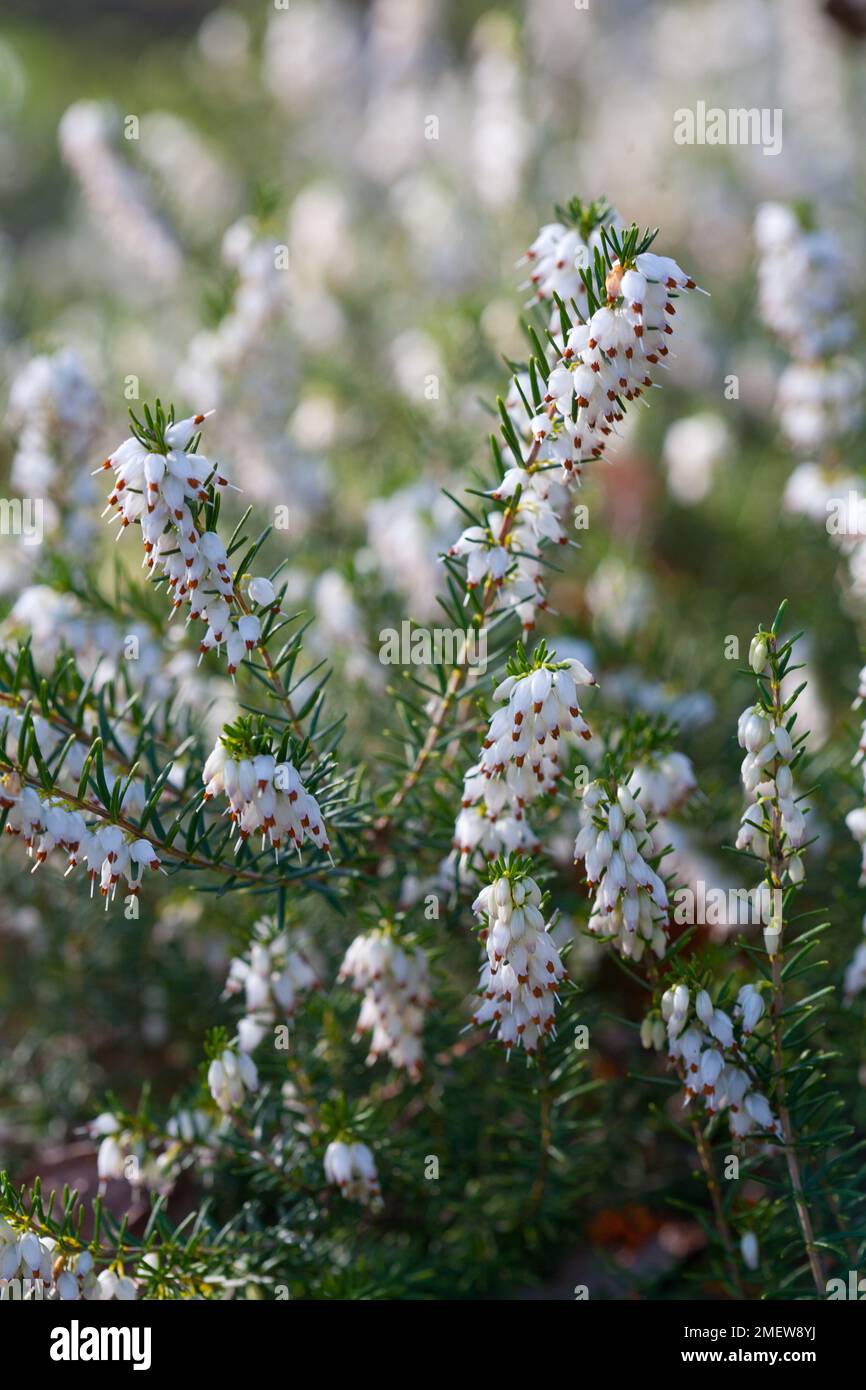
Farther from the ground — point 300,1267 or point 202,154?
point 202,154

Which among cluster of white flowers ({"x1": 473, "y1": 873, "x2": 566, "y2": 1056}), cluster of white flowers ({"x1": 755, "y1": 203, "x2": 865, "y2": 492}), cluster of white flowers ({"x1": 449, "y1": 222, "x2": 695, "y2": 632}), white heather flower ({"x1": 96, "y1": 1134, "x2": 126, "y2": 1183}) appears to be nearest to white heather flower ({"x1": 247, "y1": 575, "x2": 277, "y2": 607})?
cluster of white flowers ({"x1": 449, "y1": 222, "x2": 695, "y2": 632})

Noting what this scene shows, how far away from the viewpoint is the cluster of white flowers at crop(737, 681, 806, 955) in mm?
2256

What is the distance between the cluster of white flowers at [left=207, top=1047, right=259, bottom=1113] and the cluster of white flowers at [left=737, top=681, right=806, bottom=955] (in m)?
1.11

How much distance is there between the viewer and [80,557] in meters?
3.75

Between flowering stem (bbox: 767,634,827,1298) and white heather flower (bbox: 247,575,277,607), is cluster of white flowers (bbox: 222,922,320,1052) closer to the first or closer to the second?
white heather flower (bbox: 247,575,277,607)

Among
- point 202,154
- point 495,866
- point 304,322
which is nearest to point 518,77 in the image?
point 304,322

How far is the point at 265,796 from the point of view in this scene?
2246 millimetres

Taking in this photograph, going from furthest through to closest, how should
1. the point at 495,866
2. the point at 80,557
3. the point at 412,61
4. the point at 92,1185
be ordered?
1. the point at 412,61
2. the point at 80,557
3. the point at 92,1185
4. the point at 495,866

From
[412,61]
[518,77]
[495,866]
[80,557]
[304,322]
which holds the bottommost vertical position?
[495,866]

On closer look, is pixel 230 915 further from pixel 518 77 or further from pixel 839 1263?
pixel 518 77

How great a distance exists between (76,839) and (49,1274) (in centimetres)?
84

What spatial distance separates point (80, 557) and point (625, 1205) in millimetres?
2409

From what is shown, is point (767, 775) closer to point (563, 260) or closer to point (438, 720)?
point (438, 720)

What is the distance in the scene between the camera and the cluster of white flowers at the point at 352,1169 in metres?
2.64
